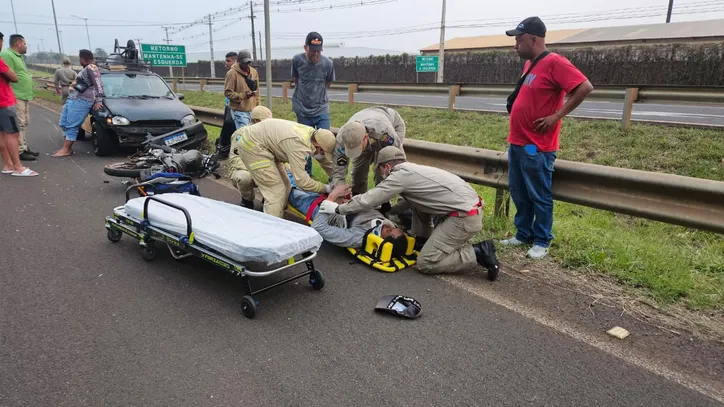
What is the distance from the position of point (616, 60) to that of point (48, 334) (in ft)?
94.6

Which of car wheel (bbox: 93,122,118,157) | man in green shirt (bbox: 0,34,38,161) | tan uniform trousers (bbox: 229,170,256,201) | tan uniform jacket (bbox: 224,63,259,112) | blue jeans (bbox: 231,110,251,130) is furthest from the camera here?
car wheel (bbox: 93,122,118,157)

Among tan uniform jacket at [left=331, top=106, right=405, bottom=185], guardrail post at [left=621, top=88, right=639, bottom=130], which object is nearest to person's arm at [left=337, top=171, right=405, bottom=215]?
tan uniform jacket at [left=331, top=106, right=405, bottom=185]

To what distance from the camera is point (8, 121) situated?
7660 mm

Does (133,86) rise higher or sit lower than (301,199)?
higher

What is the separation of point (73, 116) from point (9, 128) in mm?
2216

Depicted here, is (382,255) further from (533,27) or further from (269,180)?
(533,27)

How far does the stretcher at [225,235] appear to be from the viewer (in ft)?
11.5

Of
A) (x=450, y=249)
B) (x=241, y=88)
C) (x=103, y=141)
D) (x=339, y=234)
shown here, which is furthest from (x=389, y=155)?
(x=103, y=141)

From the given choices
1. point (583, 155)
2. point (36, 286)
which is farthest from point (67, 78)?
point (583, 155)

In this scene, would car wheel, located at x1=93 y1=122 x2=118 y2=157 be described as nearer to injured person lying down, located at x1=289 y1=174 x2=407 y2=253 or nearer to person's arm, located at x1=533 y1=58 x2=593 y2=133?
injured person lying down, located at x1=289 y1=174 x2=407 y2=253

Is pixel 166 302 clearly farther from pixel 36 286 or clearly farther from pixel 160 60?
pixel 160 60

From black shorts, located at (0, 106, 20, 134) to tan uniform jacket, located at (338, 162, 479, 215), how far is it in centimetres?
646

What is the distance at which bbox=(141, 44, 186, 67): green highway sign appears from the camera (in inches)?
1072

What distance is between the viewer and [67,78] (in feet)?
54.5
